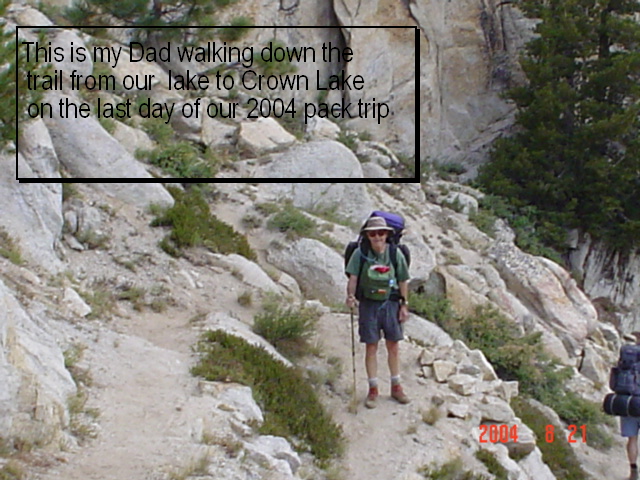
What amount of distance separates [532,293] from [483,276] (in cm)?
126

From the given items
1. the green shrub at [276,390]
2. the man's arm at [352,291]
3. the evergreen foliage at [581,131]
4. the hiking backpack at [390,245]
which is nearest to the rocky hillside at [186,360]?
the green shrub at [276,390]

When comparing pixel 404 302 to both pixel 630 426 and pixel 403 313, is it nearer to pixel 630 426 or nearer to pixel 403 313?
pixel 403 313

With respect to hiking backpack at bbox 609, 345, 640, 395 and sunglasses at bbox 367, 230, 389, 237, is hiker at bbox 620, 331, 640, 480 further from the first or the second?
sunglasses at bbox 367, 230, 389, 237

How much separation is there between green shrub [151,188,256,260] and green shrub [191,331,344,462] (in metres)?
2.67

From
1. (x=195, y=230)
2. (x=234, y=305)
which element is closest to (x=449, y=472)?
(x=234, y=305)

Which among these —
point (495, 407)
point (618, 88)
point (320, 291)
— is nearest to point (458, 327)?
point (320, 291)

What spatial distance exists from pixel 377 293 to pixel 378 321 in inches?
11.8

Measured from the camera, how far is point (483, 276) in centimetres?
1384

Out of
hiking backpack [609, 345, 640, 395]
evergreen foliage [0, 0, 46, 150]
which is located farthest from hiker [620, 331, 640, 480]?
evergreen foliage [0, 0, 46, 150]

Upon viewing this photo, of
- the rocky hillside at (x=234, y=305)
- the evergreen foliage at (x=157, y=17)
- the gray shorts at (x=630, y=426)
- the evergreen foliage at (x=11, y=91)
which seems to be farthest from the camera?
the evergreen foliage at (x=157, y=17)

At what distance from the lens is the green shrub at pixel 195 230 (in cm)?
948

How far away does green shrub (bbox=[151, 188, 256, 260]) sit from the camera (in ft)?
31.1

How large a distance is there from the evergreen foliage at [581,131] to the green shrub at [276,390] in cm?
1301

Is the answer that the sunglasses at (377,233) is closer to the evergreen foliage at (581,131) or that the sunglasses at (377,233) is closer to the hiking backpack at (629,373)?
the hiking backpack at (629,373)
